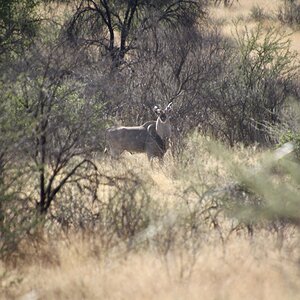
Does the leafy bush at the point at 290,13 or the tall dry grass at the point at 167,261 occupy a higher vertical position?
the leafy bush at the point at 290,13

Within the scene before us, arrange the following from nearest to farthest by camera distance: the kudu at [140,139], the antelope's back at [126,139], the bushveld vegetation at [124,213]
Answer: the bushveld vegetation at [124,213], the kudu at [140,139], the antelope's back at [126,139]

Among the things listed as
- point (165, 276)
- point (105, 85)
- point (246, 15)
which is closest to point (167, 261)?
point (165, 276)

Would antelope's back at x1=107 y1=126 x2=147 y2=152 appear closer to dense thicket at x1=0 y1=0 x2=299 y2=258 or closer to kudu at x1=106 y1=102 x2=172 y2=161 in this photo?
kudu at x1=106 y1=102 x2=172 y2=161

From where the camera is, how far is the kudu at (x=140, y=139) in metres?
15.0

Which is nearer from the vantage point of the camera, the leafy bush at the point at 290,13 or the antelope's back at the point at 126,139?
the antelope's back at the point at 126,139

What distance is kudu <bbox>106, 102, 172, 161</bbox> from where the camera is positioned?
1504 centimetres

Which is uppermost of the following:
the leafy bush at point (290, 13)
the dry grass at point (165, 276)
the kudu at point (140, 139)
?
the leafy bush at point (290, 13)

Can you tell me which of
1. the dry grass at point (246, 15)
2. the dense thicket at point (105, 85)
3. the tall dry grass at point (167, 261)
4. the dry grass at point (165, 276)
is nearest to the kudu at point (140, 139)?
the dense thicket at point (105, 85)

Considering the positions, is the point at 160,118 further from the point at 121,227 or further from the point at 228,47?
the point at 228,47

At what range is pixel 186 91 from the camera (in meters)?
20.2

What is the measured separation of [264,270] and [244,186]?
2.00 meters

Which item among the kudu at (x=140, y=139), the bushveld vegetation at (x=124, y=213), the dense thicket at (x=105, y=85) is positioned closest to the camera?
the bushveld vegetation at (x=124, y=213)

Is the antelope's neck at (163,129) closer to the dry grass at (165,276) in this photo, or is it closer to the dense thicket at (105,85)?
the dense thicket at (105,85)

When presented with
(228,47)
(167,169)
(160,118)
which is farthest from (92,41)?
(167,169)
